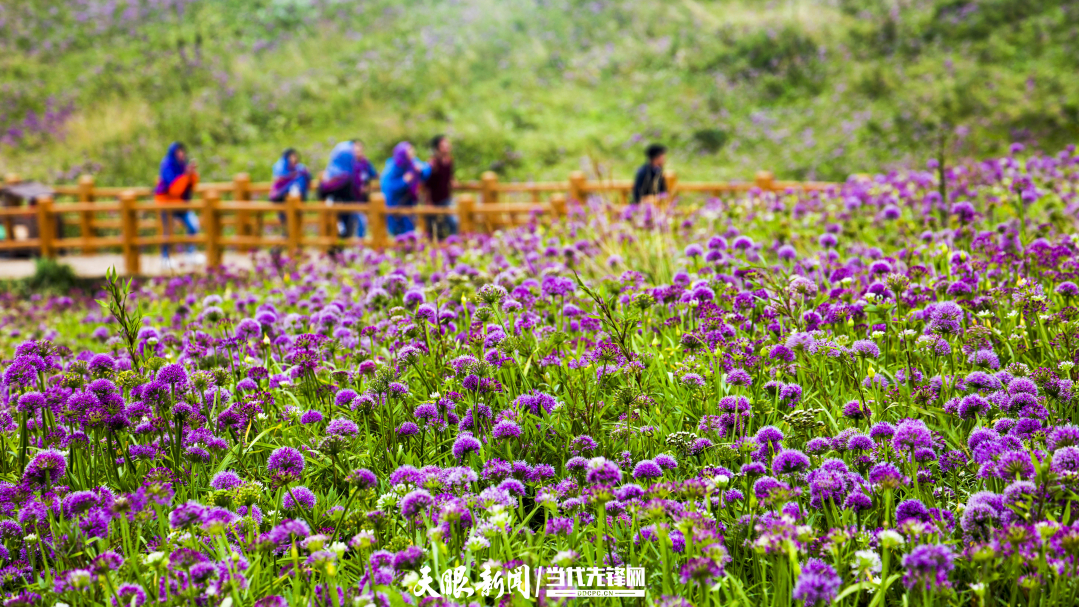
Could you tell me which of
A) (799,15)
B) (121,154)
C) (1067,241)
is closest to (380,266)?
(1067,241)

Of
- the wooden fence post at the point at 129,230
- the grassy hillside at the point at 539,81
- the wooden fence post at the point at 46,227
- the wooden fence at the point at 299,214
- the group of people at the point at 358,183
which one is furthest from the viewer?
the grassy hillside at the point at 539,81

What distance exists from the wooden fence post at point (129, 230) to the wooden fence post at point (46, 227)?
56.0 inches

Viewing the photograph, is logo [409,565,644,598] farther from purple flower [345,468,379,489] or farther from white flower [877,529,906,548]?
white flower [877,529,906,548]

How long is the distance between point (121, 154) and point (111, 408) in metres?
19.1

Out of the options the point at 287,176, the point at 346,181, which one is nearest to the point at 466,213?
the point at 346,181

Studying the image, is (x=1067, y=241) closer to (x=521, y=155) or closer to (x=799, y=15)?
(x=521, y=155)

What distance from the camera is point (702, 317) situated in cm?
368

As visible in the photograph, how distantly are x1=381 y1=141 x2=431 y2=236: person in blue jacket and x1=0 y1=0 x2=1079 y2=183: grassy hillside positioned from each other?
4.99 meters

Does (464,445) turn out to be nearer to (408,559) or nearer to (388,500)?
(388,500)

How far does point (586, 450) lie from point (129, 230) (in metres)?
10.8

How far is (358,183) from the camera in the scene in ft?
40.6

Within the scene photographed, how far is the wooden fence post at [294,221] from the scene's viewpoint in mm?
11062

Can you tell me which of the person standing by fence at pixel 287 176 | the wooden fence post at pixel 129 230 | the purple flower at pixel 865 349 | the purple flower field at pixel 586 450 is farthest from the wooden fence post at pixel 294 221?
the purple flower at pixel 865 349

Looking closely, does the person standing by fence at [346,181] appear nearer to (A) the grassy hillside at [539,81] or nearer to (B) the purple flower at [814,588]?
(A) the grassy hillside at [539,81]
